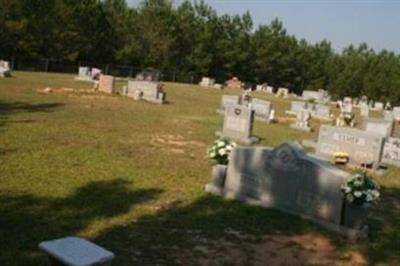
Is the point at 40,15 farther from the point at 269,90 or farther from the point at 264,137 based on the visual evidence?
the point at 264,137

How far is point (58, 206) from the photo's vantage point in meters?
8.99

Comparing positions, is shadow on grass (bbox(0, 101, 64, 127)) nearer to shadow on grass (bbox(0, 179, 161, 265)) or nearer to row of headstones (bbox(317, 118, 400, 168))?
shadow on grass (bbox(0, 179, 161, 265))

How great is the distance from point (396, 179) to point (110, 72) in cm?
5189

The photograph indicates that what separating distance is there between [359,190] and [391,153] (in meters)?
10.6

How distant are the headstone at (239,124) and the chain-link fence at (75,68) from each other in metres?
36.4

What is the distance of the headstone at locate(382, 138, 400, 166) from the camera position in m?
18.8

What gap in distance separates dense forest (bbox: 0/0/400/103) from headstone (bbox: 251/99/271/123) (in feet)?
108

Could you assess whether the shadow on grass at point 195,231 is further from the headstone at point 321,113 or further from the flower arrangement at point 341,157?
the headstone at point 321,113

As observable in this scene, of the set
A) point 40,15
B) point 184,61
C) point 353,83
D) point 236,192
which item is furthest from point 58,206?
point 353,83

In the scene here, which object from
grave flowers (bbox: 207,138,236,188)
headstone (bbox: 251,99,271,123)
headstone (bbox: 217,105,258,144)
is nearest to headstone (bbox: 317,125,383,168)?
headstone (bbox: 217,105,258,144)

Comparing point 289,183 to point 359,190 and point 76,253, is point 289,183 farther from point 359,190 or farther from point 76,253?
point 76,253

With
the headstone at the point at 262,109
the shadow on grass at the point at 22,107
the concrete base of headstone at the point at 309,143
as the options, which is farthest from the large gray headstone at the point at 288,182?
the headstone at the point at 262,109

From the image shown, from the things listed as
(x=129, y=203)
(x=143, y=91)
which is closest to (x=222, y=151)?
(x=129, y=203)

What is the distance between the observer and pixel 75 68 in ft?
197
